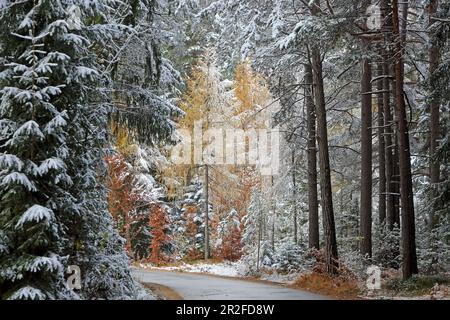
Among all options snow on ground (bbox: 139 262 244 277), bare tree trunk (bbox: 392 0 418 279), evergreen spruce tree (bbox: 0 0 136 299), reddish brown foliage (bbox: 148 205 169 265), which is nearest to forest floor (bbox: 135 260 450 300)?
bare tree trunk (bbox: 392 0 418 279)

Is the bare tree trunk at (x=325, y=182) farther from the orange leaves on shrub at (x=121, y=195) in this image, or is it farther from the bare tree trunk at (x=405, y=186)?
the orange leaves on shrub at (x=121, y=195)

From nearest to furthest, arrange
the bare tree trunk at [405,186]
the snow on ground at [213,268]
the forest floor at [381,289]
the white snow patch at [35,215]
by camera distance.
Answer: the white snow patch at [35,215] < the forest floor at [381,289] < the bare tree trunk at [405,186] < the snow on ground at [213,268]

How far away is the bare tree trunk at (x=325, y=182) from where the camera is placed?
15227mm

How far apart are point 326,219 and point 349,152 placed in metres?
10.1

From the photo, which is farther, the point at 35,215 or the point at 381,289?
the point at 381,289

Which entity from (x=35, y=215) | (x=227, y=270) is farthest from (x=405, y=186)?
(x=227, y=270)

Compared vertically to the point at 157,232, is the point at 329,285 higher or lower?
lower

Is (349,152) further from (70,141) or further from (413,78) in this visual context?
(70,141)

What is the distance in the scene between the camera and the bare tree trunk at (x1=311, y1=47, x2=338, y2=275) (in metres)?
15.2

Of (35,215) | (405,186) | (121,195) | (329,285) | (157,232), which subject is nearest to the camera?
(35,215)

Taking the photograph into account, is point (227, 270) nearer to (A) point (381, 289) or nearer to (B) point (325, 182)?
(B) point (325, 182)

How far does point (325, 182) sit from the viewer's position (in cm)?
1555

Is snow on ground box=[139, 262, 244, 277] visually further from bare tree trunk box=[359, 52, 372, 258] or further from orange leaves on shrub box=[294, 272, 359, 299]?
orange leaves on shrub box=[294, 272, 359, 299]

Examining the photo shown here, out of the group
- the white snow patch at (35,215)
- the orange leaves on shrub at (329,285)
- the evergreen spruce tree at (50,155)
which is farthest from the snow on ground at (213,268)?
the white snow patch at (35,215)
